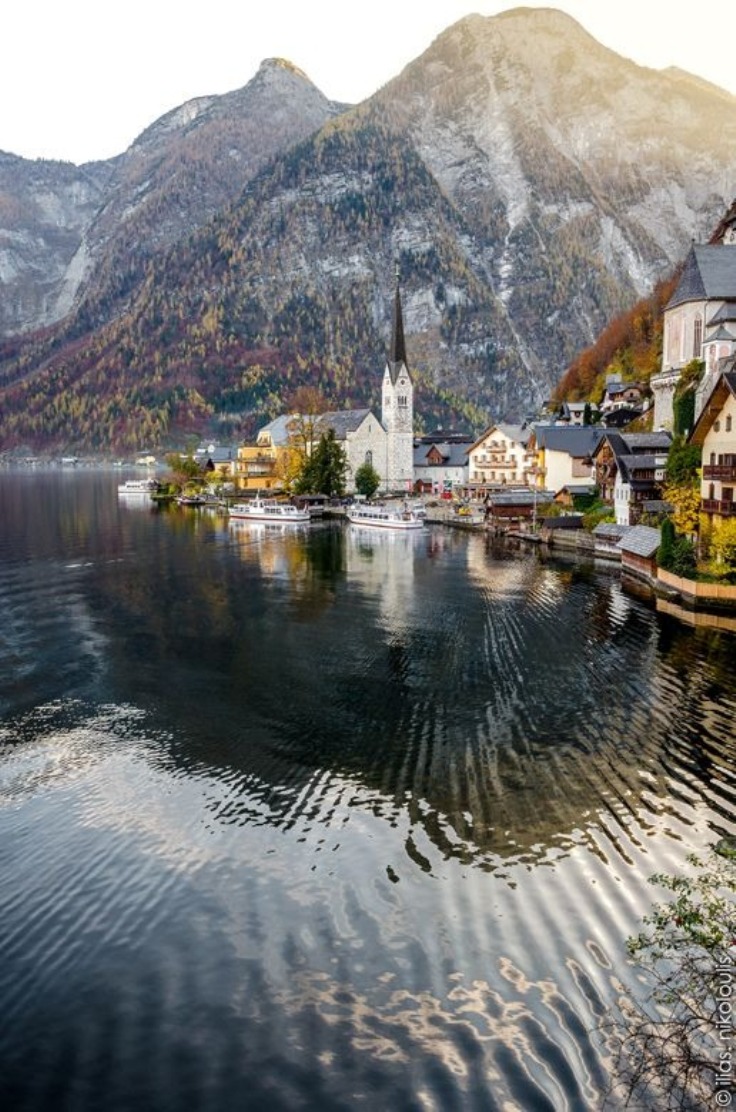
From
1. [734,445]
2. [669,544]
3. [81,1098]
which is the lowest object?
[81,1098]

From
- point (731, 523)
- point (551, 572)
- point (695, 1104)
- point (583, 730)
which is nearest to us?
point (695, 1104)

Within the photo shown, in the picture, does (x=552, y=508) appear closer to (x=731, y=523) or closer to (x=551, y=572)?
(x=551, y=572)

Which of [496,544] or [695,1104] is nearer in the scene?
[695,1104]

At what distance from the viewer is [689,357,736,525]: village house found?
156 ft

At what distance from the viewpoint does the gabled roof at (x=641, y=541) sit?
5587 centimetres

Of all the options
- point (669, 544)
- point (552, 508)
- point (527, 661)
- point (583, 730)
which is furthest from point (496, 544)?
point (583, 730)

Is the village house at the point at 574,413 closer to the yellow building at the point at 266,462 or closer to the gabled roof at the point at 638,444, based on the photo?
the gabled roof at the point at 638,444

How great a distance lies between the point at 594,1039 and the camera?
42.9 ft

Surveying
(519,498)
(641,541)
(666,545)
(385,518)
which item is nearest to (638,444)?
(641,541)

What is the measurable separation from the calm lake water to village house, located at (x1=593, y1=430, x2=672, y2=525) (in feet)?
95.2

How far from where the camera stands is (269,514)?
10756 cm

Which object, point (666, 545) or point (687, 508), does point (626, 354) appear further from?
point (666, 545)

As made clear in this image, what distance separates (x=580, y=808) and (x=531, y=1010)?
8046 millimetres

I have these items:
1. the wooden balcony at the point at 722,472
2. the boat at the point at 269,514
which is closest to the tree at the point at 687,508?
the wooden balcony at the point at 722,472
